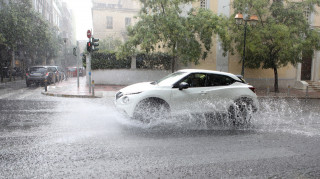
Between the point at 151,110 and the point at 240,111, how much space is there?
2.60 meters

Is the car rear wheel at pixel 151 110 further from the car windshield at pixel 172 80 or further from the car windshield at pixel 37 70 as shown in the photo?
the car windshield at pixel 37 70

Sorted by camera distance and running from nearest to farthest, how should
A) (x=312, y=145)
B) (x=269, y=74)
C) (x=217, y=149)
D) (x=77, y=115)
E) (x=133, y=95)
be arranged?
(x=217, y=149) → (x=312, y=145) → (x=133, y=95) → (x=77, y=115) → (x=269, y=74)

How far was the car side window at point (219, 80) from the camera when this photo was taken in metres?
7.38

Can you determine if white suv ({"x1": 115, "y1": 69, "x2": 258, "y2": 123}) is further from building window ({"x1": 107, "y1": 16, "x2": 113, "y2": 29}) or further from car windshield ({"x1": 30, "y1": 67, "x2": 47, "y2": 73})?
building window ({"x1": 107, "y1": 16, "x2": 113, "y2": 29})

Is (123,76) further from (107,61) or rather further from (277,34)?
(277,34)

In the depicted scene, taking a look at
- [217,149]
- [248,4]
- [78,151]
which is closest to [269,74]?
[248,4]

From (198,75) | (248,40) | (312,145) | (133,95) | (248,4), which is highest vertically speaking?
(248,4)

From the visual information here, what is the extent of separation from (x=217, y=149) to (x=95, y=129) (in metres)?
3.07

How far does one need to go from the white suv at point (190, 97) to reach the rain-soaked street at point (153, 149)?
0.40 m

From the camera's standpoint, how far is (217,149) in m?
5.06

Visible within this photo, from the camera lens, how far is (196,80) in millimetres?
7301

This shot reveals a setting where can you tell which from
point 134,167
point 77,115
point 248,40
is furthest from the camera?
point 248,40

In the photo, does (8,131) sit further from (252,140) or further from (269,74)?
(269,74)

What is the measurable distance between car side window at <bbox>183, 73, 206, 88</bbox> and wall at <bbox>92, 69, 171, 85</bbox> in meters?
14.5
